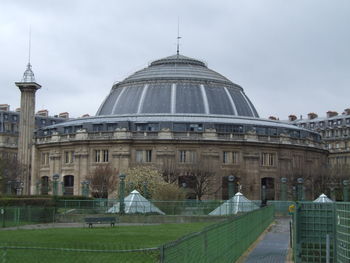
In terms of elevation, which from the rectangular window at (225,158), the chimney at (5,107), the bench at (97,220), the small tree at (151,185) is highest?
the chimney at (5,107)

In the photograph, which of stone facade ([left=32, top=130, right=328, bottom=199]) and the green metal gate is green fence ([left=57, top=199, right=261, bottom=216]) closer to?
stone facade ([left=32, top=130, right=328, bottom=199])

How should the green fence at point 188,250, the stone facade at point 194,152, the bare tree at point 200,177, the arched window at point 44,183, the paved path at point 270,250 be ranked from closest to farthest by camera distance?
the green fence at point 188,250 < the paved path at point 270,250 < the bare tree at point 200,177 < the stone facade at point 194,152 < the arched window at point 44,183

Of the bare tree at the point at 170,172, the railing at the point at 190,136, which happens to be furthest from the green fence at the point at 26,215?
the railing at the point at 190,136

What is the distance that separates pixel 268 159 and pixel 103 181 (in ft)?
77.8

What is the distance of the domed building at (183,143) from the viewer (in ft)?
287

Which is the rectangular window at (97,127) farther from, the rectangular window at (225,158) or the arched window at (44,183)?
the rectangular window at (225,158)

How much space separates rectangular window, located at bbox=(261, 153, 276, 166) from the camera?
90.9 m

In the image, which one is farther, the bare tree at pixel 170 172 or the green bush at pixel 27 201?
the bare tree at pixel 170 172

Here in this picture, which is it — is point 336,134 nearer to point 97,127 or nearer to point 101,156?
point 97,127

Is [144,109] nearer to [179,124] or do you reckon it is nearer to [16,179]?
[179,124]

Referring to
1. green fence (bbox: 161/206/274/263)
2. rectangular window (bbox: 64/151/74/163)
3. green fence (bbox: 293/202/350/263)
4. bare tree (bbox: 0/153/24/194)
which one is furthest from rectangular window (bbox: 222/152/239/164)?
green fence (bbox: 293/202/350/263)

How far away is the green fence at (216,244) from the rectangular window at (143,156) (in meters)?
58.7

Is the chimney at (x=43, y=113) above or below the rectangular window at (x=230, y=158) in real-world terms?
above

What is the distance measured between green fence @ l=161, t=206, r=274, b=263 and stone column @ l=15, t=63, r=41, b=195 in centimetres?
7696
